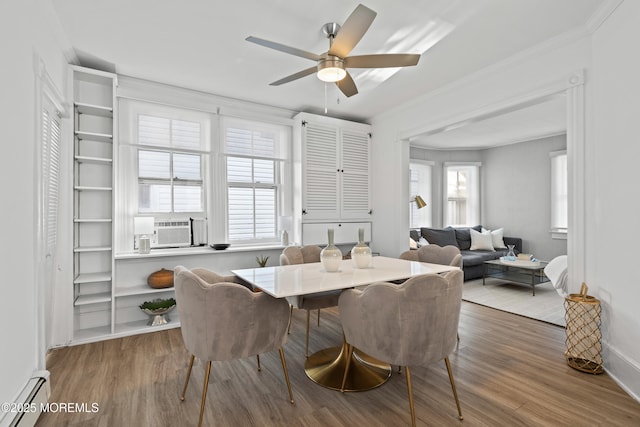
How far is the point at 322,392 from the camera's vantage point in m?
2.12

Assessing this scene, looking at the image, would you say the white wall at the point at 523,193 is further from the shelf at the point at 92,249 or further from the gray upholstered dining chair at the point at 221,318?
the shelf at the point at 92,249

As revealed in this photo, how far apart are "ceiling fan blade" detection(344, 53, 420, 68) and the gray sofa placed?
13.1ft

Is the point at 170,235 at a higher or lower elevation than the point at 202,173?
lower

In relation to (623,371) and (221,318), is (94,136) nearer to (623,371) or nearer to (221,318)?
(221,318)

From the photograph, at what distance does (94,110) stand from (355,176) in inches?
127

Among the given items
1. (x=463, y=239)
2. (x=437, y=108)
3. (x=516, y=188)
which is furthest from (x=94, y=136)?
(x=516, y=188)

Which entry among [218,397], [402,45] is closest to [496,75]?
[402,45]

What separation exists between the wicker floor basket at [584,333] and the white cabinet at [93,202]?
160 inches

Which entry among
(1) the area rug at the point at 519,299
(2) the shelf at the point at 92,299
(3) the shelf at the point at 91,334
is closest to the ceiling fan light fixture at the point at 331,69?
(2) the shelf at the point at 92,299

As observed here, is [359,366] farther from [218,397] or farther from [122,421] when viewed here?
[122,421]

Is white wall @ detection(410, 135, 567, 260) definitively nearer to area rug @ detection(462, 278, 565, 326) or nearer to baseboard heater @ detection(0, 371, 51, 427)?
area rug @ detection(462, 278, 565, 326)

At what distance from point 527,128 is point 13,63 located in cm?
661

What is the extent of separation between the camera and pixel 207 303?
1742 mm

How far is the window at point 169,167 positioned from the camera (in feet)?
11.9
